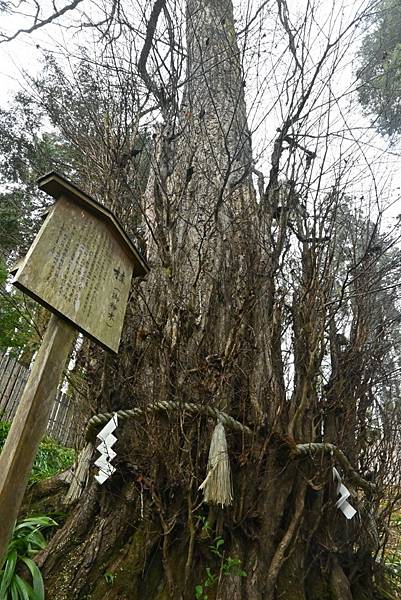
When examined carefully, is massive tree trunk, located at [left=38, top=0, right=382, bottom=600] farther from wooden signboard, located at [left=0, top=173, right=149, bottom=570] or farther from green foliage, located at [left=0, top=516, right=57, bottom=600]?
wooden signboard, located at [left=0, top=173, right=149, bottom=570]

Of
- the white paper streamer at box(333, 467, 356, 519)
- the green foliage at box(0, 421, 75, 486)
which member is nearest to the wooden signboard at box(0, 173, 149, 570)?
the white paper streamer at box(333, 467, 356, 519)

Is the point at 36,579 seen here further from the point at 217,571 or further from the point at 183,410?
the point at 183,410

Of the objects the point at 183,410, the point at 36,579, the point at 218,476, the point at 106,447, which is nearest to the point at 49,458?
the point at 36,579

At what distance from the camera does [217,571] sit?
6.25 ft

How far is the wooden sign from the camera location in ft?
5.11

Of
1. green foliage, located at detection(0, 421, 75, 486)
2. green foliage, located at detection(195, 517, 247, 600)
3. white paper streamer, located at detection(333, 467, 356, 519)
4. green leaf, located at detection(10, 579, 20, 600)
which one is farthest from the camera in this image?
Result: green foliage, located at detection(0, 421, 75, 486)

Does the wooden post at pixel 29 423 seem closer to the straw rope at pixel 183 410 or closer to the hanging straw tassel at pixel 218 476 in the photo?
the straw rope at pixel 183 410

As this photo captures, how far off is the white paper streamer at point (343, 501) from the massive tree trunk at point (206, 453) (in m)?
0.08

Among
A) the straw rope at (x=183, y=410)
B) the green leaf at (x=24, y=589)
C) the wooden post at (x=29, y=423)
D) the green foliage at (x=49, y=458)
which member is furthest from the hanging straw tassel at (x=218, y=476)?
the green foliage at (x=49, y=458)

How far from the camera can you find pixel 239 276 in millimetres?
2559

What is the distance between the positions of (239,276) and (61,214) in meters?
1.18

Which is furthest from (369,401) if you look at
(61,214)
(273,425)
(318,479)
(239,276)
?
(61,214)

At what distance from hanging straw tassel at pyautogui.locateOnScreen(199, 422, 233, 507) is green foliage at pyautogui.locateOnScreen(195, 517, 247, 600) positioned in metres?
0.22

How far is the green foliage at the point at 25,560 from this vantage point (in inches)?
69.3
